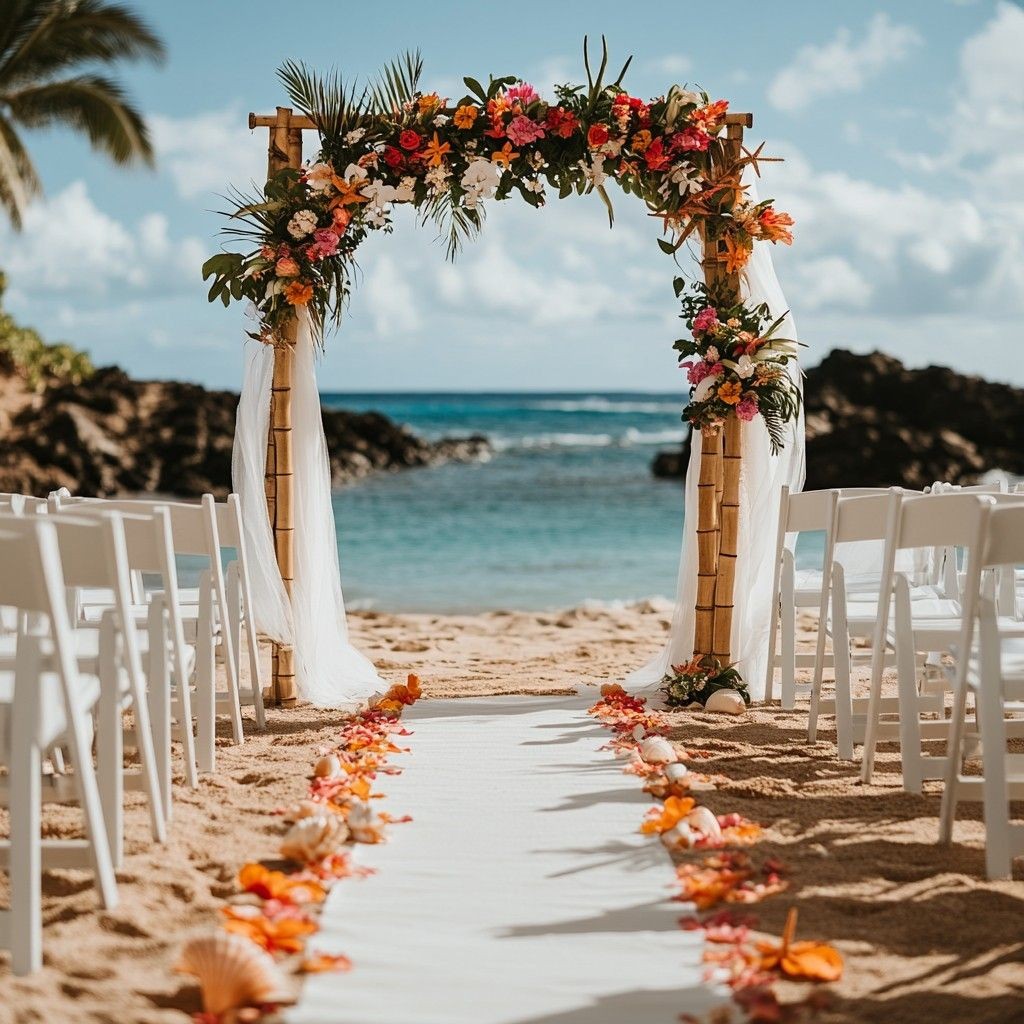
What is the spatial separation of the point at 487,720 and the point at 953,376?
2439cm

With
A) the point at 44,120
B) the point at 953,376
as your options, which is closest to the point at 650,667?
the point at 44,120

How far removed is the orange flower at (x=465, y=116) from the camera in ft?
18.1

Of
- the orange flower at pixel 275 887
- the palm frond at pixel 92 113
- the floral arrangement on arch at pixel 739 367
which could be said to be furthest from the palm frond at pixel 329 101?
the palm frond at pixel 92 113

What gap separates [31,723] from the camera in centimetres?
259

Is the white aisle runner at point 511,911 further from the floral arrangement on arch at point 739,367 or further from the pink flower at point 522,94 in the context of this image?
the pink flower at point 522,94

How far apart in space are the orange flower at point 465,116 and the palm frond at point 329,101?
0.44 m

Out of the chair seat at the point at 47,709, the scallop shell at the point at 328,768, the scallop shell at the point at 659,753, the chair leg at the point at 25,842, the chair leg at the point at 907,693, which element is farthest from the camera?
the scallop shell at the point at 659,753

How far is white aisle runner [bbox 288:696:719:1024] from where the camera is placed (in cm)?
231

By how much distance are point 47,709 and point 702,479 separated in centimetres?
368

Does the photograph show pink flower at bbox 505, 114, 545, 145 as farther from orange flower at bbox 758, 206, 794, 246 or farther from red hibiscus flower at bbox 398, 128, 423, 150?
orange flower at bbox 758, 206, 794, 246

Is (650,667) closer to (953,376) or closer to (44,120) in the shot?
(44,120)

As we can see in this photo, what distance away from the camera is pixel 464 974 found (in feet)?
8.04

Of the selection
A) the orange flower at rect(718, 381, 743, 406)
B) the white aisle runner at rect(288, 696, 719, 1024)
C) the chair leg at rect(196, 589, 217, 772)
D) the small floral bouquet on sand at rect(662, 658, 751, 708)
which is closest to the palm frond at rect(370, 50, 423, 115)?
the orange flower at rect(718, 381, 743, 406)

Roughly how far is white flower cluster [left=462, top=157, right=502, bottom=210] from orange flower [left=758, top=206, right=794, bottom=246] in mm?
1256
